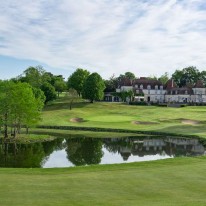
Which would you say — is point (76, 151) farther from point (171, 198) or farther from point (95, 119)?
point (95, 119)

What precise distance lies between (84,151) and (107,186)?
24.1 metres

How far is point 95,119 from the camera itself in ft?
260

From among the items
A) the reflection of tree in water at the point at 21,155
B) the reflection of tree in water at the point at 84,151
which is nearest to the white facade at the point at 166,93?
the reflection of tree in water at the point at 84,151

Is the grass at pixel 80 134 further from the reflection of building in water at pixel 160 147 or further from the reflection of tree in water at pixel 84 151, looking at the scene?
the reflection of tree in water at pixel 84 151

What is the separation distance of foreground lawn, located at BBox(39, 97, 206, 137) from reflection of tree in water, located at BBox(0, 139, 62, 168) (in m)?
22.9

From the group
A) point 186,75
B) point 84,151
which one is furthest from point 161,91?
point 84,151

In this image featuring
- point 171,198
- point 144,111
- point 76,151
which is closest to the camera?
point 171,198

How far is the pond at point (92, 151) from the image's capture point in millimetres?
35188

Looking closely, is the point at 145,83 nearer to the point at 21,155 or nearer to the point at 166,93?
the point at 166,93

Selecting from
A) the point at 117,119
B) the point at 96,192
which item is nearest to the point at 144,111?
the point at 117,119

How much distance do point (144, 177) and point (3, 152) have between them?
23.4 meters

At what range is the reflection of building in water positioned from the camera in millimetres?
43125

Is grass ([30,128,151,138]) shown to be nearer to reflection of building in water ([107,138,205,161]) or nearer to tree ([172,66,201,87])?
reflection of building in water ([107,138,205,161])

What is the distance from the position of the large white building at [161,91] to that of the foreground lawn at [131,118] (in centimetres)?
3701
